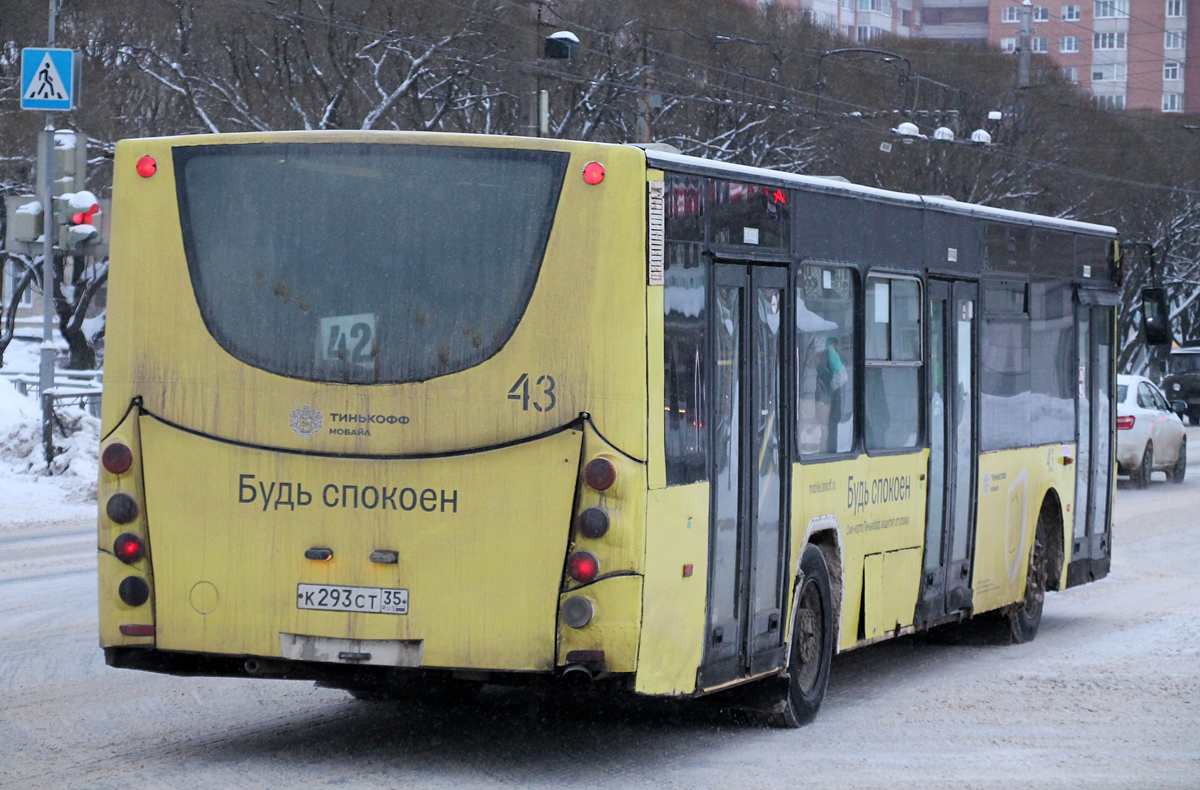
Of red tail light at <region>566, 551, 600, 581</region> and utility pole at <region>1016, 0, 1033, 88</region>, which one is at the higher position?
utility pole at <region>1016, 0, 1033, 88</region>

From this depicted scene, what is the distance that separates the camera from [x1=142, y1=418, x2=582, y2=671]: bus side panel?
6.83m

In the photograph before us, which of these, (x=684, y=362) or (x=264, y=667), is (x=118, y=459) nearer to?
(x=264, y=667)

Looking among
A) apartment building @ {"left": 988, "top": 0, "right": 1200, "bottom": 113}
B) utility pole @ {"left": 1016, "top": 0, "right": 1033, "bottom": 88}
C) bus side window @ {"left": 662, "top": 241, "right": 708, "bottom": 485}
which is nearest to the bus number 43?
bus side window @ {"left": 662, "top": 241, "right": 708, "bottom": 485}

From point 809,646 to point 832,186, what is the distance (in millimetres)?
2097

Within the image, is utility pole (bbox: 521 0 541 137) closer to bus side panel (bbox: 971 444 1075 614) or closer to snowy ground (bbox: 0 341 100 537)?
snowy ground (bbox: 0 341 100 537)

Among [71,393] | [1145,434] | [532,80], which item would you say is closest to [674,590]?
[532,80]

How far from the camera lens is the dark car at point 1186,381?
5219 centimetres

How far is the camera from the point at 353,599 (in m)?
6.97

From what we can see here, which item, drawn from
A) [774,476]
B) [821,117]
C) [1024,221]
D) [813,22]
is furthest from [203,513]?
[813,22]

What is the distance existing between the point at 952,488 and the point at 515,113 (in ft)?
103

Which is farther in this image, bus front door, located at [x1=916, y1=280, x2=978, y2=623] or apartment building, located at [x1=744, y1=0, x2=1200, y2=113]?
apartment building, located at [x1=744, y1=0, x2=1200, y2=113]

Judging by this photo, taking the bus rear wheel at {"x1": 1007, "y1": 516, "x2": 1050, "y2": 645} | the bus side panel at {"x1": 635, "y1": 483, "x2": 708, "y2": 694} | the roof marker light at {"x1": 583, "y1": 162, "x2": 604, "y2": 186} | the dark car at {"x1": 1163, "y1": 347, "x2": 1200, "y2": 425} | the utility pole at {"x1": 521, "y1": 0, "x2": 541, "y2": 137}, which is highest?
the utility pole at {"x1": 521, "y1": 0, "x2": 541, "y2": 137}

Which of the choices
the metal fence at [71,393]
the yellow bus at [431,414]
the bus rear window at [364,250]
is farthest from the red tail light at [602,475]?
the metal fence at [71,393]

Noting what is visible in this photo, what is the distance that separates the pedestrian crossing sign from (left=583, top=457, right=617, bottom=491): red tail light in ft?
51.9
